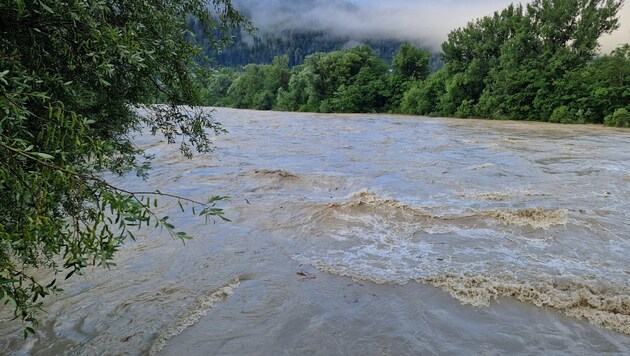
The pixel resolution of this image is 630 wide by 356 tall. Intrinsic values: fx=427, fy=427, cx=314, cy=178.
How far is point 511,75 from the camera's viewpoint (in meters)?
46.7

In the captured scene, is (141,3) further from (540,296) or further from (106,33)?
(540,296)

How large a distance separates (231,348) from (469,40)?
57995 millimetres

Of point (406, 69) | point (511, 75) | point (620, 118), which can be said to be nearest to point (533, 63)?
point (511, 75)

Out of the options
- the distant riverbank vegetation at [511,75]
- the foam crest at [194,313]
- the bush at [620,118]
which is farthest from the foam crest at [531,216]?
the bush at [620,118]

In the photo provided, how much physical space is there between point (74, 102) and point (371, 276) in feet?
17.3

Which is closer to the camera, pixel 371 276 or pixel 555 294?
pixel 555 294

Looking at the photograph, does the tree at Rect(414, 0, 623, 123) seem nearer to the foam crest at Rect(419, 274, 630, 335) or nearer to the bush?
the bush

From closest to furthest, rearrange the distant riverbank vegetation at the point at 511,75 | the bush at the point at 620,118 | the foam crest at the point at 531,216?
1. the foam crest at the point at 531,216
2. the bush at the point at 620,118
3. the distant riverbank vegetation at the point at 511,75

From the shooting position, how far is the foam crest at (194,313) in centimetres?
562

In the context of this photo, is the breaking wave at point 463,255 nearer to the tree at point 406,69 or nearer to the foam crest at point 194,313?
the foam crest at point 194,313

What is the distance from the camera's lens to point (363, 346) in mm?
5434

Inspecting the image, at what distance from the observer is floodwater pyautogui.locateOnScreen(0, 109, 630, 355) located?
5609 millimetres

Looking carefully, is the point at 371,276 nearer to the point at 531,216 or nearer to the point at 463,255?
the point at 463,255

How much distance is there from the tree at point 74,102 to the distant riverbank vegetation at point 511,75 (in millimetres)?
25763
